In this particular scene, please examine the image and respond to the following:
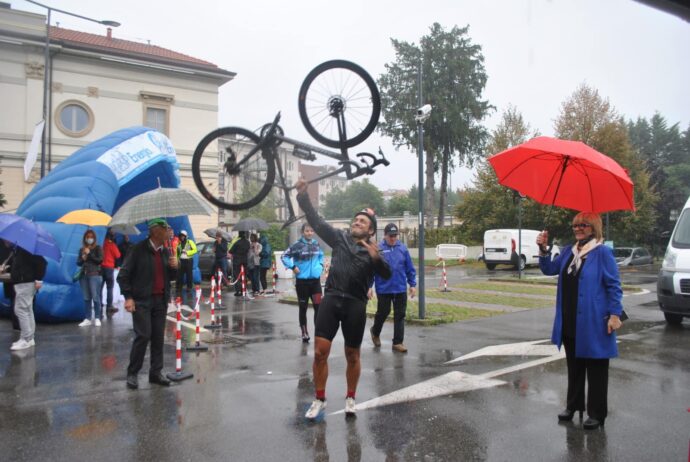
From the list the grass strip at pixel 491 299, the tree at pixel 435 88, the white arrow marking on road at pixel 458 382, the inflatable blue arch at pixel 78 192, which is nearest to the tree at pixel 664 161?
the tree at pixel 435 88

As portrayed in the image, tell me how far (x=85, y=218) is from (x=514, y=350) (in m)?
8.52

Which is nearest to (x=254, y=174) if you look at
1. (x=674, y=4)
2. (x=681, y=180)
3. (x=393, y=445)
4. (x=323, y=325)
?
(x=323, y=325)

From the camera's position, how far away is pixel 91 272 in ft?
35.6

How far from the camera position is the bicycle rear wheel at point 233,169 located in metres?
4.84

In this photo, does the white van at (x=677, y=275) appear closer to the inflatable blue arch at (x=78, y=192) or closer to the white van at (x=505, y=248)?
the inflatable blue arch at (x=78, y=192)

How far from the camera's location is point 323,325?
506 cm

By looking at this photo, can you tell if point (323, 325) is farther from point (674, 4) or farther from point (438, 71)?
point (438, 71)

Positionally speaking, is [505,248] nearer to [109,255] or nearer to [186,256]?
[186,256]

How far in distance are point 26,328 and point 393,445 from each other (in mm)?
6865

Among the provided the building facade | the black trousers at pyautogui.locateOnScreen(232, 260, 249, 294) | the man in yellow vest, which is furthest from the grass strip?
the building facade

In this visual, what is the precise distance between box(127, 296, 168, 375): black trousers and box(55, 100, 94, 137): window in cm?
2369

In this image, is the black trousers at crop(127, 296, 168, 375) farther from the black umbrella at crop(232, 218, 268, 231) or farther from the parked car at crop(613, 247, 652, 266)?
the parked car at crop(613, 247, 652, 266)

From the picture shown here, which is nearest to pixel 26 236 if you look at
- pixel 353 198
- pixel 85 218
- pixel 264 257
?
pixel 85 218

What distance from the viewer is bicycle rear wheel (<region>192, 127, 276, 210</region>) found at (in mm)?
4836
